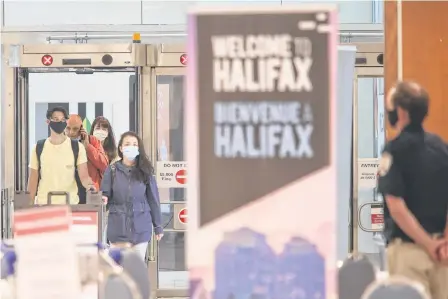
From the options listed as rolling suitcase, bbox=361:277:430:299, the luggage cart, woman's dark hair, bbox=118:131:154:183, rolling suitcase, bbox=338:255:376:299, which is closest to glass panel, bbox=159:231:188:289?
woman's dark hair, bbox=118:131:154:183

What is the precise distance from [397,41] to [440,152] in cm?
123

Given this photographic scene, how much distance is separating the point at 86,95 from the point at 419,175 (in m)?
5.32

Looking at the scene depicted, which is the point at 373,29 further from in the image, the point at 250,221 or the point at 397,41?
the point at 250,221

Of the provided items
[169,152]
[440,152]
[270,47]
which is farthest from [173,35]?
[270,47]

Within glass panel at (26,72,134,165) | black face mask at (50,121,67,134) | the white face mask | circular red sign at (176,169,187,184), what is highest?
glass panel at (26,72,134,165)

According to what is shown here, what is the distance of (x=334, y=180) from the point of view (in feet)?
7.93

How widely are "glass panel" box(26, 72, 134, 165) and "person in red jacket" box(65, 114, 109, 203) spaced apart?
1158 millimetres

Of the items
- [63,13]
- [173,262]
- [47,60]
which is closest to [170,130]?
[47,60]

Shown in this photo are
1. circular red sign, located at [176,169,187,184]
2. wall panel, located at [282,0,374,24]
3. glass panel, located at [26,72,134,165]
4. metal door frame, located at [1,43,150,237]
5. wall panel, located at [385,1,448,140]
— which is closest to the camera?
wall panel, located at [385,1,448,140]

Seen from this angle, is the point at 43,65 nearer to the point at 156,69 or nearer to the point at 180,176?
the point at 156,69

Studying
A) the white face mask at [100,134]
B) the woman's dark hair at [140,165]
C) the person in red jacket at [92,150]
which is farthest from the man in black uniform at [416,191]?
the white face mask at [100,134]

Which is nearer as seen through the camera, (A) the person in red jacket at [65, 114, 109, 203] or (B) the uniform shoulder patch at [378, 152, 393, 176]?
(B) the uniform shoulder patch at [378, 152, 393, 176]

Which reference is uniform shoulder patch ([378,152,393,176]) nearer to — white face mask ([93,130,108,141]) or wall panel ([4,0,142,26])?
white face mask ([93,130,108,141])

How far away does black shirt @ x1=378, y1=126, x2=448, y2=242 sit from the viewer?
3312mm
